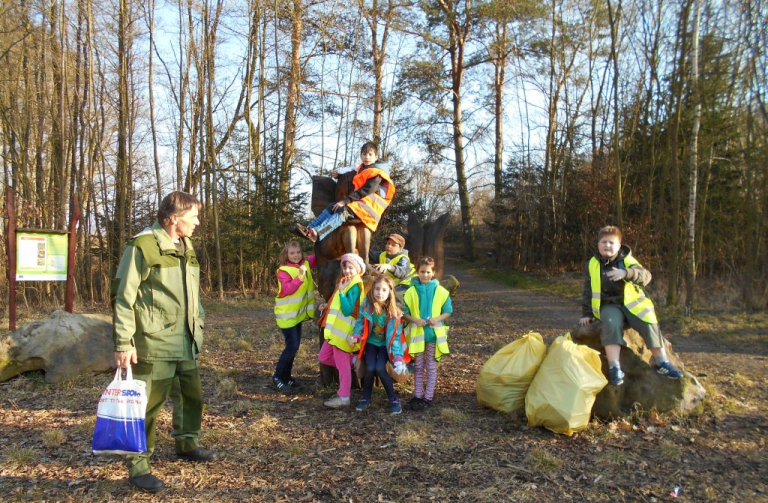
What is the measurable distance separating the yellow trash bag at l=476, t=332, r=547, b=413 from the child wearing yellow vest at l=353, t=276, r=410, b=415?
765 millimetres

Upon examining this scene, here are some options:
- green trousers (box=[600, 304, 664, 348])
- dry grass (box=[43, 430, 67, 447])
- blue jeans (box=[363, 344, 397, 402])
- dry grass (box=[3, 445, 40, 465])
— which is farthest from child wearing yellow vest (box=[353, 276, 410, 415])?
dry grass (box=[3, 445, 40, 465])

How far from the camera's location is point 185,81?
12.4 metres

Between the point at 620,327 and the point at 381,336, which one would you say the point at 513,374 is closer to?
the point at 620,327

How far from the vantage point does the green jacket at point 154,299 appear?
9.78 feet

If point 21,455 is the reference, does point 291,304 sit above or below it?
above

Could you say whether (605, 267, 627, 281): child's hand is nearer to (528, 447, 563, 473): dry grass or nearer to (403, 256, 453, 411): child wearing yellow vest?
(403, 256, 453, 411): child wearing yellow vest

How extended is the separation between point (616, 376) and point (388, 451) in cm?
191

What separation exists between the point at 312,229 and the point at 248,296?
8833mm

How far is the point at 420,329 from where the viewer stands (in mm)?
4723

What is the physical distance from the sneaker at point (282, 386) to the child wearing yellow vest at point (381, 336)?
38.4 inches

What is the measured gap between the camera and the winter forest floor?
3199 mm

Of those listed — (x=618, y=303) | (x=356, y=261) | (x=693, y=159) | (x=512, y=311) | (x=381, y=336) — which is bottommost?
(x=512, y=311)

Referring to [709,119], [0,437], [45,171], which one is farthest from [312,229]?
[709,119]

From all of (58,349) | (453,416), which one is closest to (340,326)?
(453,416)
